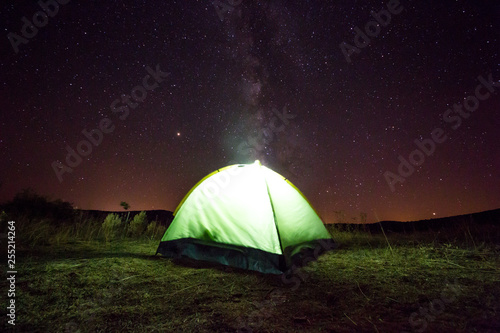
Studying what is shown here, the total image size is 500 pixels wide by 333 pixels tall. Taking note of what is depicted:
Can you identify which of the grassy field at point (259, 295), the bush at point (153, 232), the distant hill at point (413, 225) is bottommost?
the distant hill at point (413, 225)

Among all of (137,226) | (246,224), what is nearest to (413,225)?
(246,224)

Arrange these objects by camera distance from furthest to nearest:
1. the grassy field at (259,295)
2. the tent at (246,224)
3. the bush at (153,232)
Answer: the bush at (153,232), the tent at (246,224), the grassy field at (259,295)

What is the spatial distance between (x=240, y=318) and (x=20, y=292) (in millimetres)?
2291

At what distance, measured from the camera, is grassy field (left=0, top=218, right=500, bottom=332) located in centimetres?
203

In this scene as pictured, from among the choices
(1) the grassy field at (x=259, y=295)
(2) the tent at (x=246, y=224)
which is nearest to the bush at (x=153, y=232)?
(2) the tent at (x=246, y=224)

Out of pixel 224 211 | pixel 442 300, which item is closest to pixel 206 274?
pixel 224 211

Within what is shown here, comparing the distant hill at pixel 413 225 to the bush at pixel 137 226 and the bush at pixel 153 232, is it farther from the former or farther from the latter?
the bush at pixel 137 226

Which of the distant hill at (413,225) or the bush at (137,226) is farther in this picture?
the distant hill at (413,225)

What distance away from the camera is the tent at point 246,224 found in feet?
12.7

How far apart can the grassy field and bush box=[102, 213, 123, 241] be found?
6.88 ft

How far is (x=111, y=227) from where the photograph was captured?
6543mm

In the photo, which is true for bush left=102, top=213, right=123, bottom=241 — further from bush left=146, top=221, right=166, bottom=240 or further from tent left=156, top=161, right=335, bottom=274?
tent left=156, top=161, right=335, bottom=274

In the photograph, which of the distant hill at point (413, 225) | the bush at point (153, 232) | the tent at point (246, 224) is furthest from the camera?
the distant hill at point (413, 225)

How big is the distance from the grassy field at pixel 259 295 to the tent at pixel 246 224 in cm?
29
